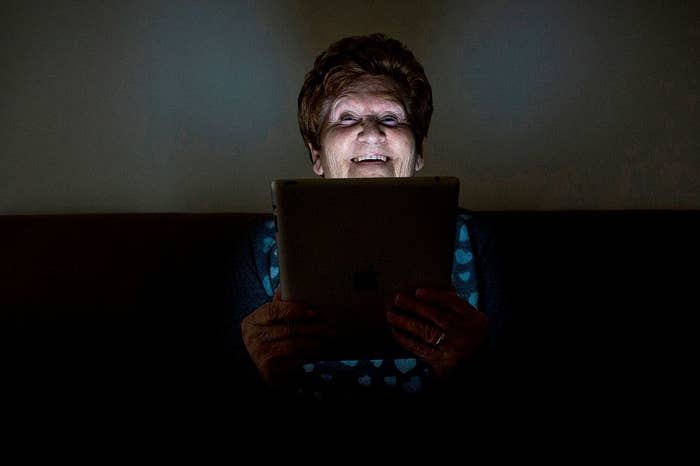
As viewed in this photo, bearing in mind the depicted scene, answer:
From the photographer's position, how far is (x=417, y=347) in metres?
0.86

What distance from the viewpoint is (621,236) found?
A: 1311 millimetres

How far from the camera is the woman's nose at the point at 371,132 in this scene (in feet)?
3.69

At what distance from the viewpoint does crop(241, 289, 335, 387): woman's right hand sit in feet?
2.71

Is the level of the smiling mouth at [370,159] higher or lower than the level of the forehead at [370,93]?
lower

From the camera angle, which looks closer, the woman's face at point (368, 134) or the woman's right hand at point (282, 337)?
the woman's right hand at point (282, 337)

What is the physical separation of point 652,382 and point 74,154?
6.16ft

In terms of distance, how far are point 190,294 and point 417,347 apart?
72 centimetres

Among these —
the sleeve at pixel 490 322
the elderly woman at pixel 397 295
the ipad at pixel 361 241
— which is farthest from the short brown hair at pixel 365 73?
the ipad at pixel 361 241

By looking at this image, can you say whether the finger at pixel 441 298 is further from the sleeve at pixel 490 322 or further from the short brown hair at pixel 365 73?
the short brown hair at pixel 365 73

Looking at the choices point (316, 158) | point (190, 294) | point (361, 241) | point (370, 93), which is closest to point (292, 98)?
point (316, 158)

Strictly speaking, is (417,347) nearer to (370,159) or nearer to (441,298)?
(441,298)

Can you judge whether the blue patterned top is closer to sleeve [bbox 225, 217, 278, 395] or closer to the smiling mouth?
sleeve [bbox 225, 217, 278, 395]

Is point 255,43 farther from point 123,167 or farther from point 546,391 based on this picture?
point 546,391

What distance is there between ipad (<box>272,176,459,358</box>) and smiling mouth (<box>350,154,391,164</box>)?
1.30 ft
